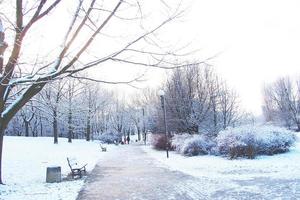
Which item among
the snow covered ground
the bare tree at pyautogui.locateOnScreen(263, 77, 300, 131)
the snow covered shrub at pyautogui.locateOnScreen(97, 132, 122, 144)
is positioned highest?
the bare tree at pyautogui.locateOnScreen(263, 77, 300, 131)

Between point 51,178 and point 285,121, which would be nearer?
point 51,178

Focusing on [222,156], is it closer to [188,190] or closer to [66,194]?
[188,190]

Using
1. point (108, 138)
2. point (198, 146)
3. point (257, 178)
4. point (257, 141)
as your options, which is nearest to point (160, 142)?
point (198, 146)

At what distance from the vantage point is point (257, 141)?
1802 centimetres

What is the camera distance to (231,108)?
30422 mm

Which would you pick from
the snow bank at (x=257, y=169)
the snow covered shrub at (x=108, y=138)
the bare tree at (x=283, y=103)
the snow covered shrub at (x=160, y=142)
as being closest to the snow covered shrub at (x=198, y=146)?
the snow bank at (x=257, y=169)

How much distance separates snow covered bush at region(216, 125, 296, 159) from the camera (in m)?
17.9

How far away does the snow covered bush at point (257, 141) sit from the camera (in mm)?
17938

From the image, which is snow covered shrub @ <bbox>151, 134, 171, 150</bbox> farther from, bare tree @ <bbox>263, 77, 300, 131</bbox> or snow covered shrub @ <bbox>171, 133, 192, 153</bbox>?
bare tree @ <bbox>263, 77, 300, 131</bbox>

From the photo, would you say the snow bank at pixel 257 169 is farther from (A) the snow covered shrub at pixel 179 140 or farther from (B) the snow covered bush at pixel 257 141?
(A) the snow covered shrub at pixel 179 140

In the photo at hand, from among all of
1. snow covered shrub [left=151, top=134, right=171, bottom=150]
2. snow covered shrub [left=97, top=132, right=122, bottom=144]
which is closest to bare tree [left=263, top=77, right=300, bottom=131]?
snow covered shrub [left=151, top=134, right=171, bottom=150]

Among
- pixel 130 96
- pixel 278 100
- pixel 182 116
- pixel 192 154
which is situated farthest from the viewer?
pixel 130 96

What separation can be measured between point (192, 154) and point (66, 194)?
43.9 ft

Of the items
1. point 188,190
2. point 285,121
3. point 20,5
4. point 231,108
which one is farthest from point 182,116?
point 285,121
